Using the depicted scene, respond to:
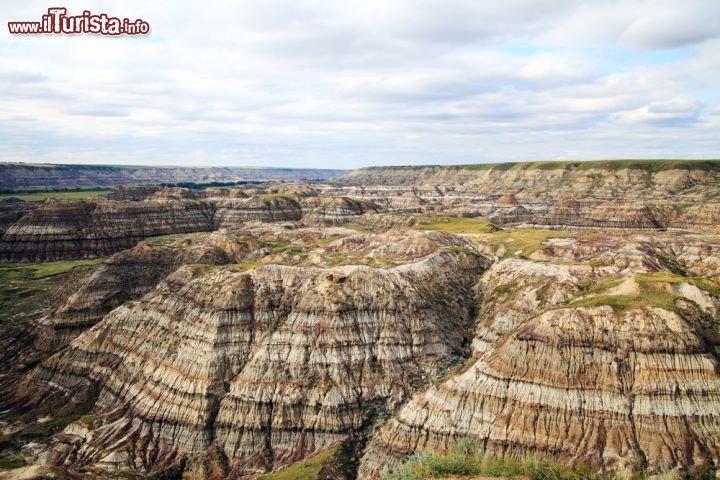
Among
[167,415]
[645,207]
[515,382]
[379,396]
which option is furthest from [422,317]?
[645,207]

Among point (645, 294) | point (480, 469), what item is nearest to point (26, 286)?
point (480, 469)

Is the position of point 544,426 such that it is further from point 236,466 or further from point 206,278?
point 206,278

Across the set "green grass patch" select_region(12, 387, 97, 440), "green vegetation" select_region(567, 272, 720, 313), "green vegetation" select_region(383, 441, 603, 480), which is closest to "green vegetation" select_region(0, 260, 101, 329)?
"green grass patch" select_region(12, 387, 97, 440)

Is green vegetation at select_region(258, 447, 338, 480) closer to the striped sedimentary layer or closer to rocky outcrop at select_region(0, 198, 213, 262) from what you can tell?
the striped sedimentary layer

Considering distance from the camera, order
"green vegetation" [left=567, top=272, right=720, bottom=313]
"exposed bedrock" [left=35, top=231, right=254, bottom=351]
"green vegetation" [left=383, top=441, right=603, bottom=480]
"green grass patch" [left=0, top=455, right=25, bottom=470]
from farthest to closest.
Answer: "exposed bedrock" [left=35, top=231, right=254, bottom=351], "green vegetation" [left=567, top=272, right=720, bottom=313], "green grass patch" [left=0, top=455, right=25, bottom=470], "green vegetation" [left=383, top=441, right=603, bottom=480]

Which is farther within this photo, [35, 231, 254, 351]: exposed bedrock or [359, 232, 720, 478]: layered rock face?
[35, 231, 254, 351]: exposed bedrock
